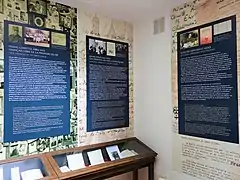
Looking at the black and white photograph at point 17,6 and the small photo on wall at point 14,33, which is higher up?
the black and white photograph at point 17,6

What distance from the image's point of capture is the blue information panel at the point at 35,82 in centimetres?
213

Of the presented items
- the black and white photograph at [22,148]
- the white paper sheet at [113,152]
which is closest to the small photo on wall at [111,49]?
the white paper sheet at [113,152]

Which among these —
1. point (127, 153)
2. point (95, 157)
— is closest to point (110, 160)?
point (95, 157)

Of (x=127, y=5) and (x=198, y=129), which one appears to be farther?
(x=127, y=5)

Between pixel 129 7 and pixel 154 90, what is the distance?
96 centimetres

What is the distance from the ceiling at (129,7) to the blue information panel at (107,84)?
1.07 feet

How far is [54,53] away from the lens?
94.6 inches

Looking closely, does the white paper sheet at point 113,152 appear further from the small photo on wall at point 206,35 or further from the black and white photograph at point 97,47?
the small photo on wall at point 206,35

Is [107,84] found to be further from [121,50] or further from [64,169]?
[64,169]

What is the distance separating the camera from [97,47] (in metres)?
2.75

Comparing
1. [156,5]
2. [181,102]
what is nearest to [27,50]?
[156,5]

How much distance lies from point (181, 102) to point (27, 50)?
157 cm

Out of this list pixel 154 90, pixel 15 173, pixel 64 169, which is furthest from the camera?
pixel 154 90

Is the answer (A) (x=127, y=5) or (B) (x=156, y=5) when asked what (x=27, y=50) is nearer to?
(A) (x=127, y=5)
